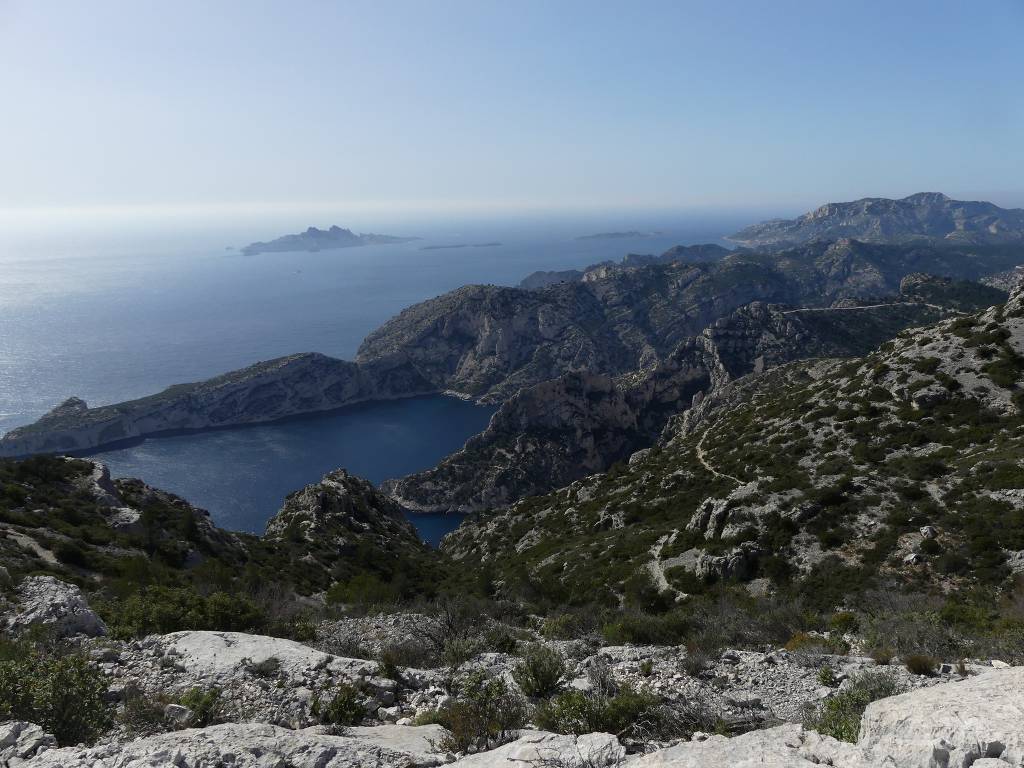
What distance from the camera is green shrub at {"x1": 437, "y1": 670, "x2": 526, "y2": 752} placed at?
7969 mm

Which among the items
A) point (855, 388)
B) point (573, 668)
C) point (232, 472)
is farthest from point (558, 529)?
point (232, 472)

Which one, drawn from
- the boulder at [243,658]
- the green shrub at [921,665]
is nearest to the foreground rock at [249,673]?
the boulder at [243,658]

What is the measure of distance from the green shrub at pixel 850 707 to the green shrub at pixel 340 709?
7.19 metres

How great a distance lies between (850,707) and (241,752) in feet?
28.6

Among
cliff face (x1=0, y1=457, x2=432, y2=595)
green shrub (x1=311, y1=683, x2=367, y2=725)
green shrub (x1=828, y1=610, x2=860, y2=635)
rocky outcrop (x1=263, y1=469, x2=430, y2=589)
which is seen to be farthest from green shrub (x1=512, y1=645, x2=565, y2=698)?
rocky outcrop (x1=263, y1=469, x2=430, y2=589)

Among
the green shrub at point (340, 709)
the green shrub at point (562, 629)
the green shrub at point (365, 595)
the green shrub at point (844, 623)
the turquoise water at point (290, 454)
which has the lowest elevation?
the turquoise water at point (290, 454)

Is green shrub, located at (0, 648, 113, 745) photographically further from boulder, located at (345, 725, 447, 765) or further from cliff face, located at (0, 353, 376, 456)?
cliff face, located at (0, 353, 376, 456)

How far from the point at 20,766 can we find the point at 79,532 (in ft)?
84.7

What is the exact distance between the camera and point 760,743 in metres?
6.99

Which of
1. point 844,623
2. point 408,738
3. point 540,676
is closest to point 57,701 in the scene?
point 408,738

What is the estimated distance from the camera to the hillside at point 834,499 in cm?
2262

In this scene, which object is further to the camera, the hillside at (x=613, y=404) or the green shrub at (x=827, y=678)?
the hillside at (x=613, y=404)

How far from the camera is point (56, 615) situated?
44.2 ft

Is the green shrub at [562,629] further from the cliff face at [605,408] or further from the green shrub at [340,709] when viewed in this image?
the cliff face at [605,408]
